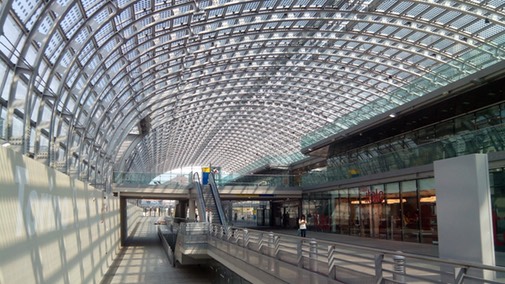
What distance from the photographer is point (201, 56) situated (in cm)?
3641

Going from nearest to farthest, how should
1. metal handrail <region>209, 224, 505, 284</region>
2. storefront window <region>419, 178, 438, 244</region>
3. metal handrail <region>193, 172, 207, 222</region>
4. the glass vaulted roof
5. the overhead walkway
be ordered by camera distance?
metal handrail <region>209, 224, 505, 284</region>, the overhead walkway, the glass vaulted roof, storefront window <region>419, 178, 438, 244</region>, metal handrail <region>193, 172, 207, 222</region>

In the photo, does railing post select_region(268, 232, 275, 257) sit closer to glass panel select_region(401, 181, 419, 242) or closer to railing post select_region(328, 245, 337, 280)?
railing post select_region(328, 245, 337, 280)

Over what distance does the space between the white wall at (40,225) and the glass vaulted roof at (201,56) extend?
9.37ft

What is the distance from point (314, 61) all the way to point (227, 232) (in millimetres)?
20592

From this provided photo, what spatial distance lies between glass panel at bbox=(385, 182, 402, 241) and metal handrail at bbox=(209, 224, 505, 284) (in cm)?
1068

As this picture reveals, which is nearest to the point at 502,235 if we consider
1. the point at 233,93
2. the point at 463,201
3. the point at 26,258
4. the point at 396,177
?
the point at 396,177

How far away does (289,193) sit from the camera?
4691 cm

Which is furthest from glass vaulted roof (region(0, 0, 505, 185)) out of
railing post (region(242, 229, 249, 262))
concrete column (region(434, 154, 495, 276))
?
concrete column (region(434, 154, 495, 276))

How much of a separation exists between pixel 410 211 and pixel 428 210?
6.23 feet

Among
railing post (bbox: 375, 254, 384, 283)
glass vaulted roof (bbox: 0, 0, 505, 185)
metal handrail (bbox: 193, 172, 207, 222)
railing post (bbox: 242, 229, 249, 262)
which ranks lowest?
railing post (bbox: 242, 229, 249, 262)

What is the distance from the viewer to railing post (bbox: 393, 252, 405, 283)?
8.81 meters

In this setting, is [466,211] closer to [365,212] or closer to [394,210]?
[394,210]

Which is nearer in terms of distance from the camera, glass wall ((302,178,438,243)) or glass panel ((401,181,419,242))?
glass wall ((302,178,438,243))

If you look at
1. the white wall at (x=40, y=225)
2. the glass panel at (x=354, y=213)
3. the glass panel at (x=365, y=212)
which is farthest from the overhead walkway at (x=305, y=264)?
the glass panel at (x=354, y=213)
